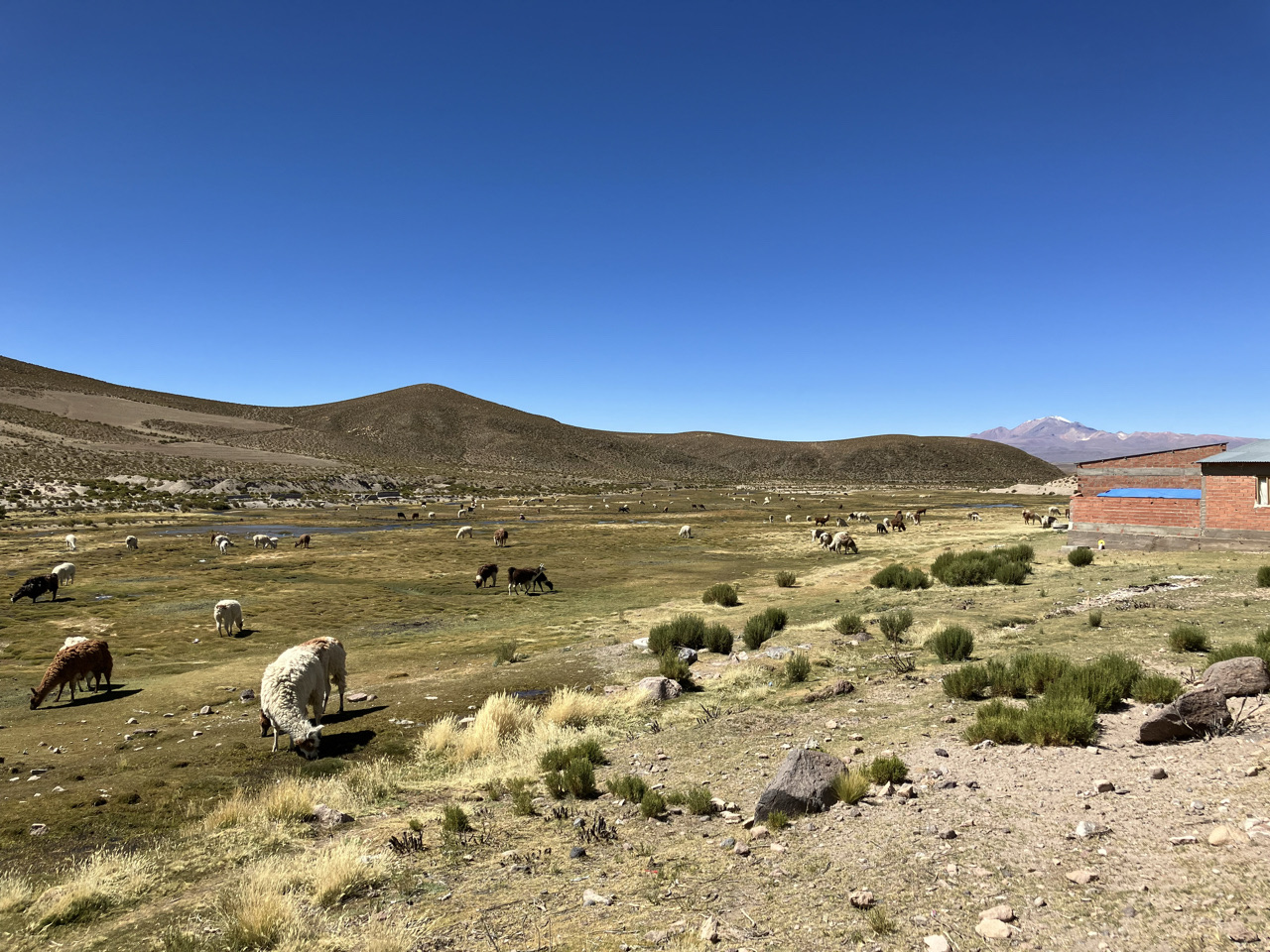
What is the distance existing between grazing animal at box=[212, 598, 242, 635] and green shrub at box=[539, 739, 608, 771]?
1367 cm

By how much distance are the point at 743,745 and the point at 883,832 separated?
10.2 ft

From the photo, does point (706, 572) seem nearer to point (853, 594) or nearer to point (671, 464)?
point (853, 594)

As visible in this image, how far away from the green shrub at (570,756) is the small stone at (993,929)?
4.99 metres

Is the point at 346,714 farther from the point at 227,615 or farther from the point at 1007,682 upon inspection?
the point at 1007,682

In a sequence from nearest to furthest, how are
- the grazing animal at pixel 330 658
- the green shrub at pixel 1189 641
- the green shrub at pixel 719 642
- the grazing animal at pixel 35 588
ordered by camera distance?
the green shrub at pixel 1189 641, the grazing animal at pixel 330 658, the green shrub at pixel 719 642, the grazing animal at pixel 35 588

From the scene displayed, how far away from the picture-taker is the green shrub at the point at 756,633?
15.2 meters

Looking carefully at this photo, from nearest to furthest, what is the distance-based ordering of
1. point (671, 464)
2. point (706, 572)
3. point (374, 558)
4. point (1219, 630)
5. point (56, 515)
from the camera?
point (1219, 630) < point (706, 572) < point (374, 558) < point (56, 515) < point (671, 464)

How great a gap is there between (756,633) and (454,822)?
31.9 feet

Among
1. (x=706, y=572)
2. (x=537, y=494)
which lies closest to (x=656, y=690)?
(x=706, y=572)

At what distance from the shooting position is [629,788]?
294 inches

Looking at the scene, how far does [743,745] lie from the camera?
880cm

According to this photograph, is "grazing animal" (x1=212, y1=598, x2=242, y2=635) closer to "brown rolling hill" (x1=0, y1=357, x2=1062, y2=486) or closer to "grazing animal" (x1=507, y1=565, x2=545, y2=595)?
"grazing animal" (x1=507, y1=565, x2=545, y2=595)

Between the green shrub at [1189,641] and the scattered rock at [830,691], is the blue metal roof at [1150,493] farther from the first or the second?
the scattered rock at [830,691]

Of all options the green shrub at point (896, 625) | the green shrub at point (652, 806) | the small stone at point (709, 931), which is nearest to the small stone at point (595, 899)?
the small stone at point (709, 931)
